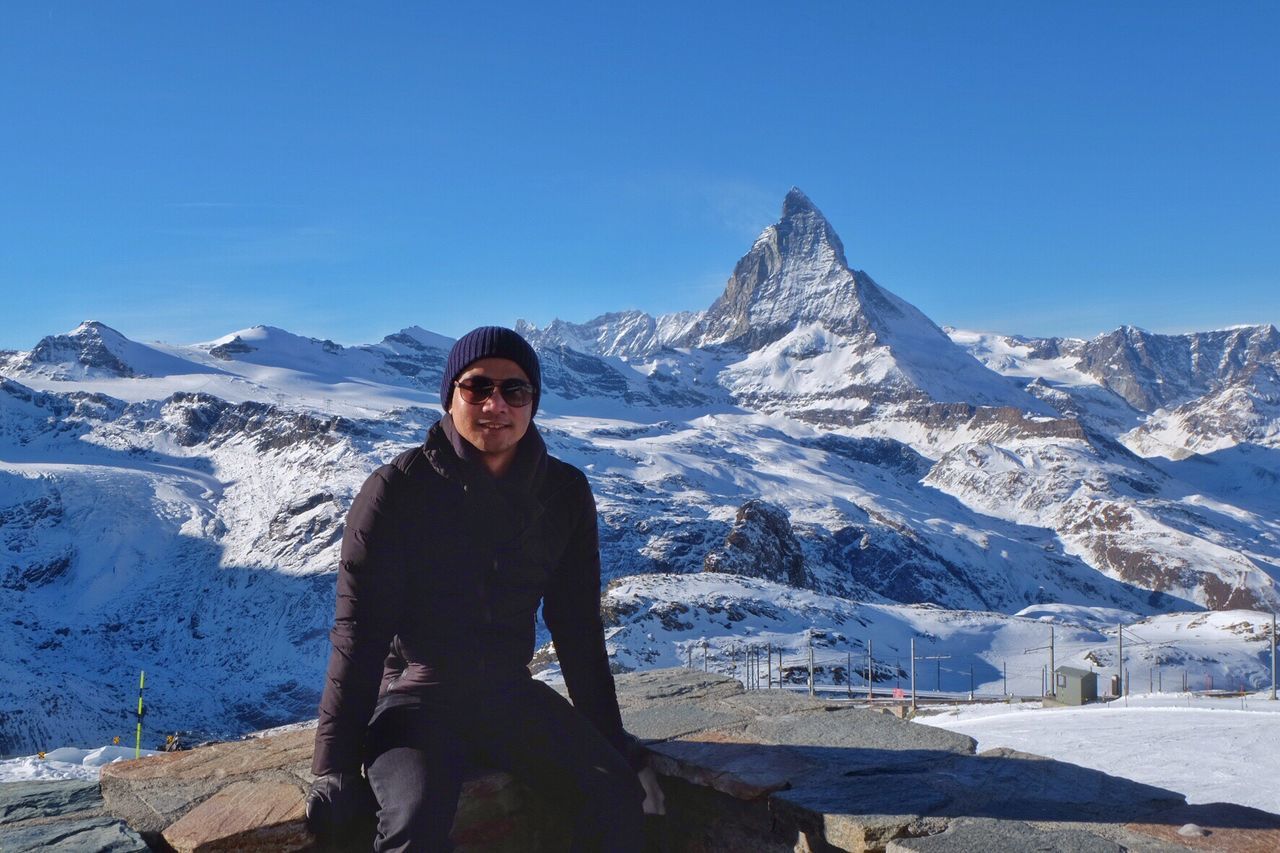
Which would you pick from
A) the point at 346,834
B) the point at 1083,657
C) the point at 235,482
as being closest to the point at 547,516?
the point at 346,834

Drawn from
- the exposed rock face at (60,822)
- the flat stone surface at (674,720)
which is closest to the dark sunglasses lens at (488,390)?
the flat stone surface at (674,720)

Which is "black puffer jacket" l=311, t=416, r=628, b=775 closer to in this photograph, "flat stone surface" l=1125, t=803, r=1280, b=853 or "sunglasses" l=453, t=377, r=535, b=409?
"sunglasses" l=453, t=377, r=535, b=409

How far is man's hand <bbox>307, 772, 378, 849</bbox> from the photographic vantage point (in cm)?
438

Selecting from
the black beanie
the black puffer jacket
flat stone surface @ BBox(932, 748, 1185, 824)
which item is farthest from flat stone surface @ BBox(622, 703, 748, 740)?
the black beanie

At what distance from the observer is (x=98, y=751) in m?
7.33

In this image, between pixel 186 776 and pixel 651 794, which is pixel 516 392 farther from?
pixel 186 776

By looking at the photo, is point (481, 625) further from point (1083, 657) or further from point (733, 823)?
point (1083, 657)

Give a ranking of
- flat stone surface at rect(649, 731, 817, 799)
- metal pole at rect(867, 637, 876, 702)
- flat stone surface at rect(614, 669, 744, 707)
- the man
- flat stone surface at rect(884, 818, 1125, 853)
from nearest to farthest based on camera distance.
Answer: flat stone surface at rect(884, 818, 1125, 853) < the man < flat stone surface at rect(649, 731, 817, 799) < flat stone surface at rect(614, 669, 744, 707) < metal pole at rect(867, 637, 876, 702)

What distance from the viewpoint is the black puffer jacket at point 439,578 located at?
14.8ft

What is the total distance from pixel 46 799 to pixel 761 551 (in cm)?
11660

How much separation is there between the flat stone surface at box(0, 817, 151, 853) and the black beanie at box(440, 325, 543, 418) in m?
2.35

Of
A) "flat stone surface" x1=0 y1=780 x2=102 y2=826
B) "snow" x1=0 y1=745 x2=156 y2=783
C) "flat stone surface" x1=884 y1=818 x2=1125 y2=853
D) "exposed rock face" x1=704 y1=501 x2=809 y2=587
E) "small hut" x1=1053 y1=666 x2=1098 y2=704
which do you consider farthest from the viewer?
"exposed rock face" x1=704 y1=501 x2=809 y2=587

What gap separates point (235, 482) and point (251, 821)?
166 meters

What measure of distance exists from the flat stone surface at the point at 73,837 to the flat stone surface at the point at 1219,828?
13.8 feet
